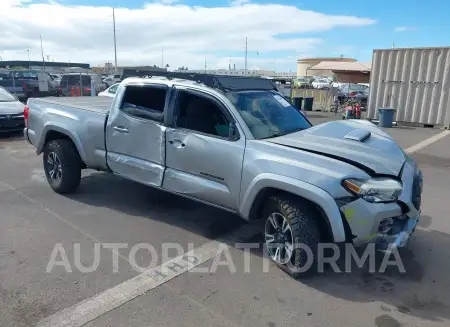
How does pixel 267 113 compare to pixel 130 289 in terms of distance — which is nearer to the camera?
pixel 130 289

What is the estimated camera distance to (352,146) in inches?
141

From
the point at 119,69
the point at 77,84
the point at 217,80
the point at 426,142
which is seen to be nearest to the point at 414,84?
the point at 426,142

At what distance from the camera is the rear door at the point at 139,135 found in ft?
14.3

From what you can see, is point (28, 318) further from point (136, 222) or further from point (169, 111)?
point (169, 111)

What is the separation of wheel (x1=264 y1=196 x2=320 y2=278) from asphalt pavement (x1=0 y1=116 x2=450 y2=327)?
151mm

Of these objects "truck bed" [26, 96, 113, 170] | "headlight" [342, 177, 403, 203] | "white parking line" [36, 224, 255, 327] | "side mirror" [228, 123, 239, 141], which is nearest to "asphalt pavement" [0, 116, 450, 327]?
"white parking line" [36, 224, 255, 327]

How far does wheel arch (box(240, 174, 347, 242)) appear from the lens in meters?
3.08

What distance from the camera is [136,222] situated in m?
4.68

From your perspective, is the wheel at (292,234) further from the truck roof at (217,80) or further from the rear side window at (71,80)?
the rear side window at (71,80)

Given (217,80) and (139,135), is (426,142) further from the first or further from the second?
(139,135)

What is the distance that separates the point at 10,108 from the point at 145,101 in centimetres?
762

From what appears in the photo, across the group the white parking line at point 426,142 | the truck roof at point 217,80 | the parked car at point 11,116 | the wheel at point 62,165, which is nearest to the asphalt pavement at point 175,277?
the wheel at point 62,165

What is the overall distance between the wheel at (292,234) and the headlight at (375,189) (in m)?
0.46

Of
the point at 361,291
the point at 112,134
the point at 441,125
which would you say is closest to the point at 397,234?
the point at 361,291
